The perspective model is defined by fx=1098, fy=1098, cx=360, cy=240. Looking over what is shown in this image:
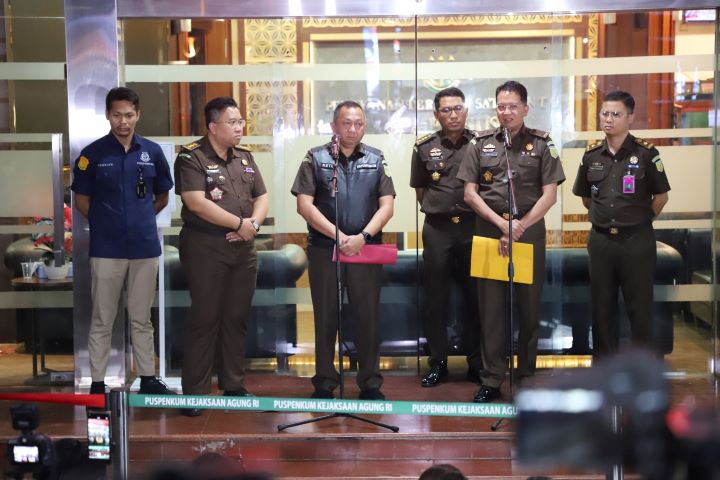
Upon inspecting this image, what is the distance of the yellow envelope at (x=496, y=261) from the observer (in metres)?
5.69

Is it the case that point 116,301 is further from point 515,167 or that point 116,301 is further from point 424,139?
point 515,167

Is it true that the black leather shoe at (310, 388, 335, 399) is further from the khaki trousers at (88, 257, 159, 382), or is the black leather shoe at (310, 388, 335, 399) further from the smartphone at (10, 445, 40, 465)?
the smartphone at (10, 445, 40, 465)

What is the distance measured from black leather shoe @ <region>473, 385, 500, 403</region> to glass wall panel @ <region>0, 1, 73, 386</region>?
2384mm

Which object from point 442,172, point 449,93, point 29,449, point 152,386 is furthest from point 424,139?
point 29,449

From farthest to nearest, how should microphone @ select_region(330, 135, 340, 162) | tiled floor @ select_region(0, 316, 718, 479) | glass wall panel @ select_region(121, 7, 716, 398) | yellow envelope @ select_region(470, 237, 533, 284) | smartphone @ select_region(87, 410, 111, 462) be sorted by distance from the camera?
glass wall panel @ select_region(121, 7, 716, 398), yellow envelope @ select_region(470, 237, 533, 284), microphone @ select_region(330, 135, 340, 162), tiled floor @ select_region(0, 316, 718, 479), smartphone @ select_region(87, 410, 111, 462)

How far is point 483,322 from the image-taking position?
5.88 meters

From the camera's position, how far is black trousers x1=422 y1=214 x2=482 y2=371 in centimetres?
632

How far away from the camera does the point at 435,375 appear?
6367mm

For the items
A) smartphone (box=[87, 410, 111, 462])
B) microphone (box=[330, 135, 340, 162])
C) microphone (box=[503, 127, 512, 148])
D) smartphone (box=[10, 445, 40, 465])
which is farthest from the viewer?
microphone (box=[330, 135, 340, 162])

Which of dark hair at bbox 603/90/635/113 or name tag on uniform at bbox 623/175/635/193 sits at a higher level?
dark hair at bbox 603/90/635/113

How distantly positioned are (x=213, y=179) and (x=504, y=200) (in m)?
1.52

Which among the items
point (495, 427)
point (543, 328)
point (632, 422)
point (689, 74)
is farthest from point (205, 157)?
point (632, 422)

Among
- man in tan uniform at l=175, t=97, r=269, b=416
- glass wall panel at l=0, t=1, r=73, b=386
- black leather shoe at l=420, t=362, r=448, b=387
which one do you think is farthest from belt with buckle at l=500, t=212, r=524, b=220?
glass wall panel at l=0, t=1, r=73, b=386

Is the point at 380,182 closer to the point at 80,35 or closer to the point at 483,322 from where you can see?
the point at 483,322
